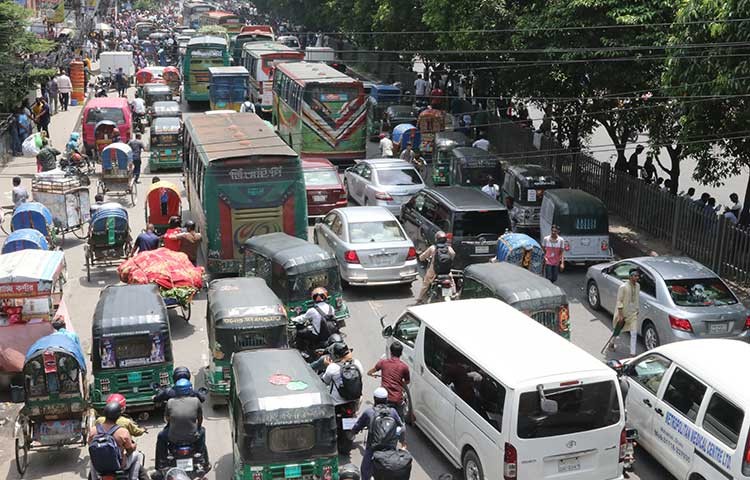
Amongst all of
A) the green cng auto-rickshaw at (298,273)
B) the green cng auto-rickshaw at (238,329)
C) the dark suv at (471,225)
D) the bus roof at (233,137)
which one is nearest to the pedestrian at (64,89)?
the bus roof at (233,137)

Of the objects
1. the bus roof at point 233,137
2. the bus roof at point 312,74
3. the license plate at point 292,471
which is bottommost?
the license plate at point 292,471

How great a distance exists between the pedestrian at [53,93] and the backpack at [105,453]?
127 ft

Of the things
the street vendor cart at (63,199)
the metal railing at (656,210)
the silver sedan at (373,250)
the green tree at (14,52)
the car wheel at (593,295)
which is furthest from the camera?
the green tree at (14,52)

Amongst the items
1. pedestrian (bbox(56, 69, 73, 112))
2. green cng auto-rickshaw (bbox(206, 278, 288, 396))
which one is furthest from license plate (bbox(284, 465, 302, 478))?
pedestrian (bbox(56, 69, 73, 112))

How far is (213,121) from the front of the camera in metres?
26.7

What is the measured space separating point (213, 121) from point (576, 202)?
9.86 meters

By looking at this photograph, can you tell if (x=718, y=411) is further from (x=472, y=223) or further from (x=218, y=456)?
(x=472, y=223)

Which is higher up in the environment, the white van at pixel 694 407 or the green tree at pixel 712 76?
the green tree at pixel 712 76

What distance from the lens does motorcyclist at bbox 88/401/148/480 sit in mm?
11648

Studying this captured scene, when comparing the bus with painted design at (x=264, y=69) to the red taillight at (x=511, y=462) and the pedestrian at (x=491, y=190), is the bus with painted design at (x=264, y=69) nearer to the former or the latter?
the pedestrian at (x=491, y=190)

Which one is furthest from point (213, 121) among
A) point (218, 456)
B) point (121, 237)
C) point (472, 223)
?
point (218, 456)

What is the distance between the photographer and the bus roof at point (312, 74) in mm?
33947

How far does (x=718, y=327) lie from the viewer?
1723 cm

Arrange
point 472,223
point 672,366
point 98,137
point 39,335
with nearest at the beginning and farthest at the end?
point 672,366, point 39,335, point 472,223, point 98,137
